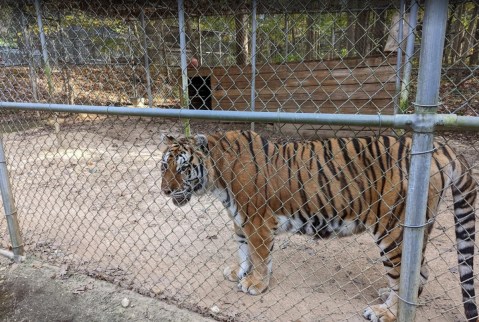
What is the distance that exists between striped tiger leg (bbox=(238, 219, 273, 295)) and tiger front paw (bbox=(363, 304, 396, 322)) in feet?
2.65

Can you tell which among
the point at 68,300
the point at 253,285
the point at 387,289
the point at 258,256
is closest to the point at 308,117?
the point at 258,256

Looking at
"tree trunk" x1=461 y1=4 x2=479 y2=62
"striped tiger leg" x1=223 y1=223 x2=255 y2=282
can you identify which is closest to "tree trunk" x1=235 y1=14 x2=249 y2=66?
"tree trunk" x1=461 y1=4 x2=479 y2=62

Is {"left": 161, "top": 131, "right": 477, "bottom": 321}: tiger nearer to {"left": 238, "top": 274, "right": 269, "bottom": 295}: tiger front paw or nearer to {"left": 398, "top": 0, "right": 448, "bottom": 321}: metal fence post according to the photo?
{"left": 238, "top": 274, "right": 269, "bottom": 295}: tiger front paw

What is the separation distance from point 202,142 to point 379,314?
5.87 feet

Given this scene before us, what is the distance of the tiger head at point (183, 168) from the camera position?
9.65ft

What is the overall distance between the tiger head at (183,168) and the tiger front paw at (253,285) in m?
0.88

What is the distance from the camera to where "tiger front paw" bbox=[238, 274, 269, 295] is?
3.01 meters

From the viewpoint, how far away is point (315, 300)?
2908mm

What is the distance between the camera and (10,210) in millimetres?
3043

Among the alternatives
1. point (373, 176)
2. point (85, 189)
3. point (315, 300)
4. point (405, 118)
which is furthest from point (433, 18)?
point (85, 189)

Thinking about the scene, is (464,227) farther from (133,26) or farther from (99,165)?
(133,26)

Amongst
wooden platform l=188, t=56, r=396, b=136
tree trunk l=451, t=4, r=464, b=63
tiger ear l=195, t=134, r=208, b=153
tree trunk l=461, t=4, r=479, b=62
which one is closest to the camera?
tiger ear l=195, t=134, r=208, b=153

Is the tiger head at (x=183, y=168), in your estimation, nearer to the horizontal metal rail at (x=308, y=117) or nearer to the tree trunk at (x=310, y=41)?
the horizontal metal rail at (x=308, y=117)

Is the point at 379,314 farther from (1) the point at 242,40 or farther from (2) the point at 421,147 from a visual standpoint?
(1) the point at 242,40
